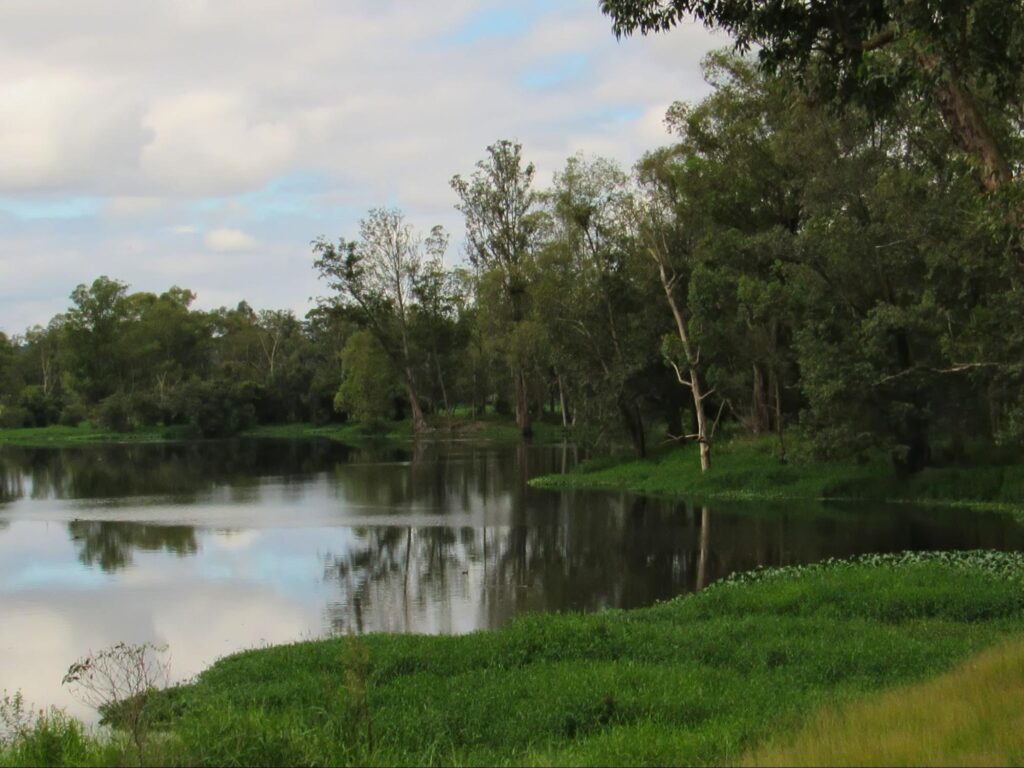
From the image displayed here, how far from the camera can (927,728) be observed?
7359 mm

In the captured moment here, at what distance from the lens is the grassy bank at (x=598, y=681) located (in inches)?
313

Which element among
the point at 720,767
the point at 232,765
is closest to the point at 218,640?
the point at 232,765

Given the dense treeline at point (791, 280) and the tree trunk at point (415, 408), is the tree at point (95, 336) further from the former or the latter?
the dense treeline at point (791, 280)

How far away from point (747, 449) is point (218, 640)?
24215 millimetres

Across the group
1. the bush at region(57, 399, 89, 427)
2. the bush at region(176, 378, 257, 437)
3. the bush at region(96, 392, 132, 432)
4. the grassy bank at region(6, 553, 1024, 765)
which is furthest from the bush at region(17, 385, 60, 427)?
the grassy bank at region(6, 553, 1024, 765)

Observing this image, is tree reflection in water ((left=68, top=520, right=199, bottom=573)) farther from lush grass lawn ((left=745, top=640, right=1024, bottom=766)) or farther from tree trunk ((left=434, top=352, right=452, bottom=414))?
tree trunk ((left=434, top=352, right=452, bottom=414))

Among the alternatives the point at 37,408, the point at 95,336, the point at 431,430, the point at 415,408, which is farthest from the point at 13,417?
the point at 431,430

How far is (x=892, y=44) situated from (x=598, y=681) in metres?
8.33

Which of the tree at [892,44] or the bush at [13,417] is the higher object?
the tree at [892,44]

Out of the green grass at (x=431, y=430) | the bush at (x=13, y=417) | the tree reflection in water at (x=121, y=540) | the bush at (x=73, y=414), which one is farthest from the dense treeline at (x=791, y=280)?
the bush at (x=13, y=417)

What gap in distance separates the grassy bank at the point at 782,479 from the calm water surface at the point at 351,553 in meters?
1.80

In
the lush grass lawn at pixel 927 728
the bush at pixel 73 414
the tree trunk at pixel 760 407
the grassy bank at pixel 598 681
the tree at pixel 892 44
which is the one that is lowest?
the grassy bank at pixel 598 681

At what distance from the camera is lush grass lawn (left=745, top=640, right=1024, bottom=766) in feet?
21.9

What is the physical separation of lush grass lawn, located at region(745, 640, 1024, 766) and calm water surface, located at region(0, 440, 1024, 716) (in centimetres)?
901
